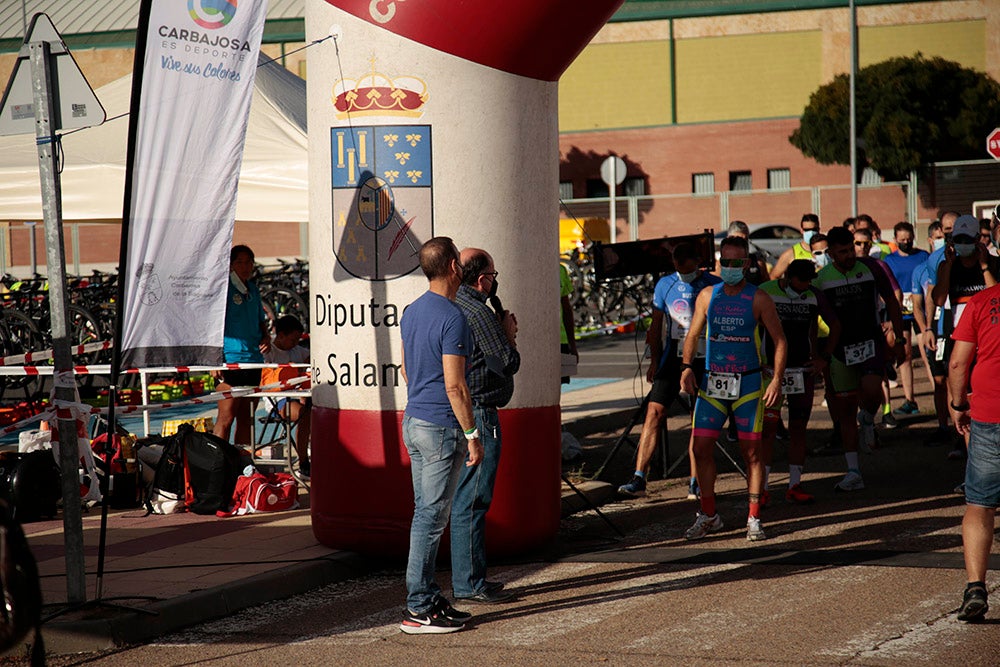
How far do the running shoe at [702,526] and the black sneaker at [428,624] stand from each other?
8.76ft

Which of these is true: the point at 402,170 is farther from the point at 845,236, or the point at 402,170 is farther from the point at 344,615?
the point at 845,236

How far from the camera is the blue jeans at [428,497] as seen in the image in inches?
266

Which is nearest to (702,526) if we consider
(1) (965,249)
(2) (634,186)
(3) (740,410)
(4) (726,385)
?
(3) (740,410)

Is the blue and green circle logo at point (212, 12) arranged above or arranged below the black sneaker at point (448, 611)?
above

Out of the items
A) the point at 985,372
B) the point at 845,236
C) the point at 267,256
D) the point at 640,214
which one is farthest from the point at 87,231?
the point at 985,372

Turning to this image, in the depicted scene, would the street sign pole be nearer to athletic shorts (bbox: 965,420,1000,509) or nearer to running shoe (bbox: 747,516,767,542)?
running shoe (bbox: 747,516,767,542)

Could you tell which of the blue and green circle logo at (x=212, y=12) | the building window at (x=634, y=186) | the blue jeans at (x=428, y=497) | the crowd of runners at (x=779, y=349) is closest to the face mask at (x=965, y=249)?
the crowd of runners at (x=779, y=349)

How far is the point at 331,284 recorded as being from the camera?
27.6 ft

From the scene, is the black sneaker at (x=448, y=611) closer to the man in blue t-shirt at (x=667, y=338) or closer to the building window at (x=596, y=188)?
the man in blue t-shirt at (x=667, y=338)

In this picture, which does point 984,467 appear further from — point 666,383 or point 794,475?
point 666,383

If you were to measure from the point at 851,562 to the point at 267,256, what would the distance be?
44.1 m

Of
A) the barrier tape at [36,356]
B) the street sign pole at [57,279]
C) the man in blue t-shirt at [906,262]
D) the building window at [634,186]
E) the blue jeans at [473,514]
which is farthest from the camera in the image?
the building window at [634,186]

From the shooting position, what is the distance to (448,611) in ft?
22.3

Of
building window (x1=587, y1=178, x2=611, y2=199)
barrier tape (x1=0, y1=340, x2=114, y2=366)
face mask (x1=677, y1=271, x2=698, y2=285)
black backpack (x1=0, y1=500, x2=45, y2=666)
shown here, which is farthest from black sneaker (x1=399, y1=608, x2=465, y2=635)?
building window (x1=587, y1=178, x2=611, y2=199)
